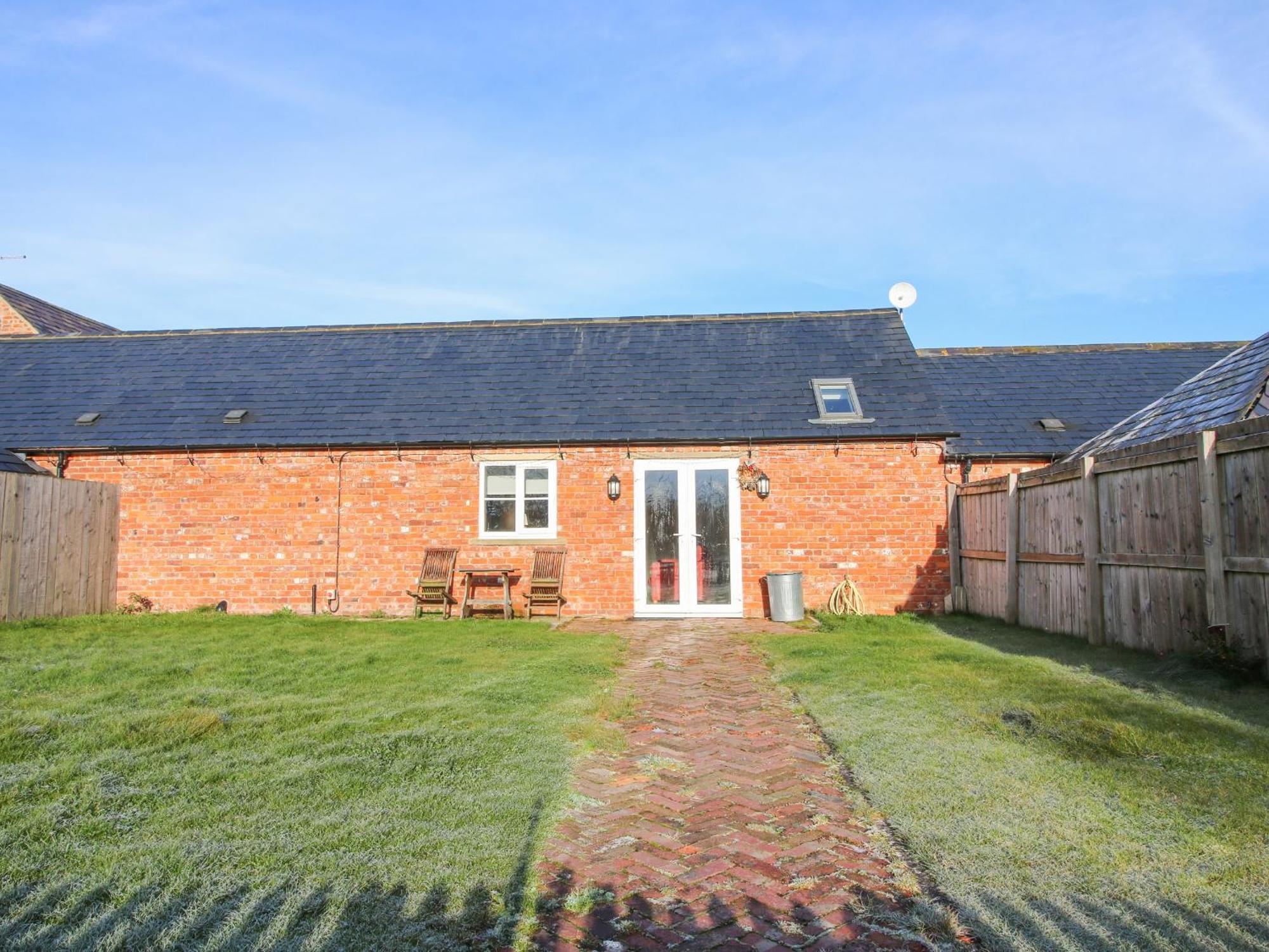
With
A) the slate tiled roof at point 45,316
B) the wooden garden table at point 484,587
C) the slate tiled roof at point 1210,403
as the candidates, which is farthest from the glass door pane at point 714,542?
the slate tiled roof at point 45,316

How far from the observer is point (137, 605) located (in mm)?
14211

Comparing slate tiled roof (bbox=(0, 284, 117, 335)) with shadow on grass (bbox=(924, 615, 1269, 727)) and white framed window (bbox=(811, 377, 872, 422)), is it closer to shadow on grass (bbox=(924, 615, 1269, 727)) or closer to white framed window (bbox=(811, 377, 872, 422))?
white framed window (bbox=(811, 377, 872, 422))

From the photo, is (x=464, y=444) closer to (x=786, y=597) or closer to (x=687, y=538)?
(x=687, y=538)

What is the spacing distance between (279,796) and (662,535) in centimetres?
956

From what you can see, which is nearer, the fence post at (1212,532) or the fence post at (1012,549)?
the fence post at (1212,532)

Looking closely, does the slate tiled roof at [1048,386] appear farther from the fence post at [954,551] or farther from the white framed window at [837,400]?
the white framed window at [837,400]

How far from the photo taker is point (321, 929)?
308 centimetres

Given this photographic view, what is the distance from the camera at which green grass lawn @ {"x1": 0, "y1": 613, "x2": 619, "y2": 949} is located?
125 inches

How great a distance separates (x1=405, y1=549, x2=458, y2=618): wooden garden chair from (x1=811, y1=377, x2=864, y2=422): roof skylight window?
635 centimetres

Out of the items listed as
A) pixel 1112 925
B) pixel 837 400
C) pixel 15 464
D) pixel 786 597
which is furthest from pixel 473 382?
pixel 1112 925

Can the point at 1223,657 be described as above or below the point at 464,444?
below

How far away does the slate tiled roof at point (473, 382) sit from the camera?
14234 millimetres

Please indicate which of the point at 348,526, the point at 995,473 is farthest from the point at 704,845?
the point at 995,473

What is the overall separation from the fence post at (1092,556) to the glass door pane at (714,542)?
18.4 feet
